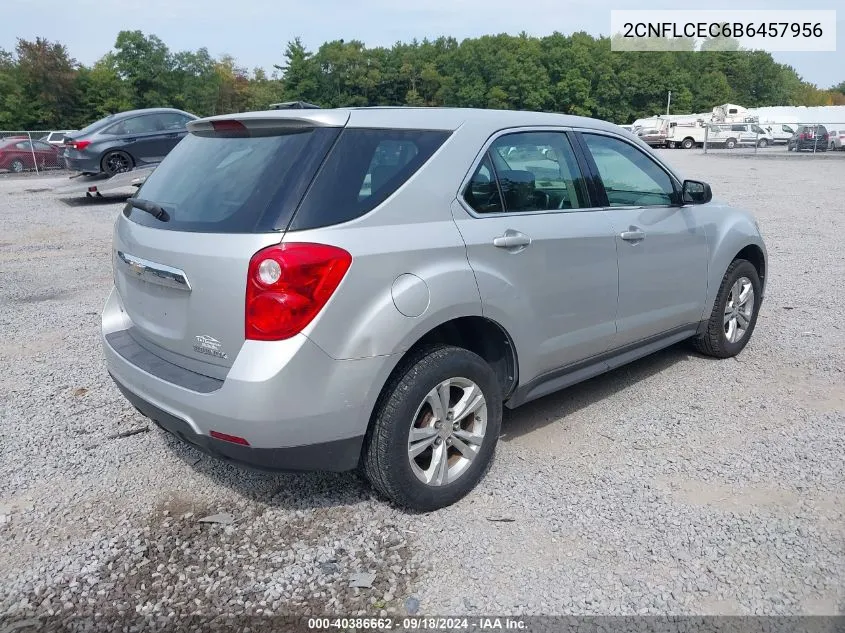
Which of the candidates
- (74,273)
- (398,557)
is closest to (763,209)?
(74,273)

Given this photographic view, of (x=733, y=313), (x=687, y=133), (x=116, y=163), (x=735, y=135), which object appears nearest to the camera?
(x=733, y=313)

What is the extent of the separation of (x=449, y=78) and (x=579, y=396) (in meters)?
83.4

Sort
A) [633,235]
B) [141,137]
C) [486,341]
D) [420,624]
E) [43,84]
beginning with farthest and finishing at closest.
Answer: [43,84] < [141,137] < [633,235] < [486,341] < [420,624]

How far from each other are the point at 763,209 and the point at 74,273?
12.1m

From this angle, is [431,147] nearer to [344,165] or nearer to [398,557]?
[344,165]

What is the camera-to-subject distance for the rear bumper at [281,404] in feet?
8.83

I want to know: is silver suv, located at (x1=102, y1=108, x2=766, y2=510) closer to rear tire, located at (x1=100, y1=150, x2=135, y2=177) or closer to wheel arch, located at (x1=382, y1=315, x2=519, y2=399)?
wheel arch, located at (x1=382, y1=315, x2=519, y2=399)

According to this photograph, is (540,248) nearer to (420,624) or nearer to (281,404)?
(281,404)

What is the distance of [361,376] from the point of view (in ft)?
9.27

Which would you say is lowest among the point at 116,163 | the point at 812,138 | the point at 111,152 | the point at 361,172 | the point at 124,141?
the point at 361,172

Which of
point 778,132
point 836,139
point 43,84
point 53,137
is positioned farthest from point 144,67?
point 836,139

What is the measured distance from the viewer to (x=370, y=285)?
9.20ft

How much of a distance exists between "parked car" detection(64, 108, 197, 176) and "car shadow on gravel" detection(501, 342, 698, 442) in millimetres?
12252

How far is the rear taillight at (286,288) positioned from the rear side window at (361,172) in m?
0.13
